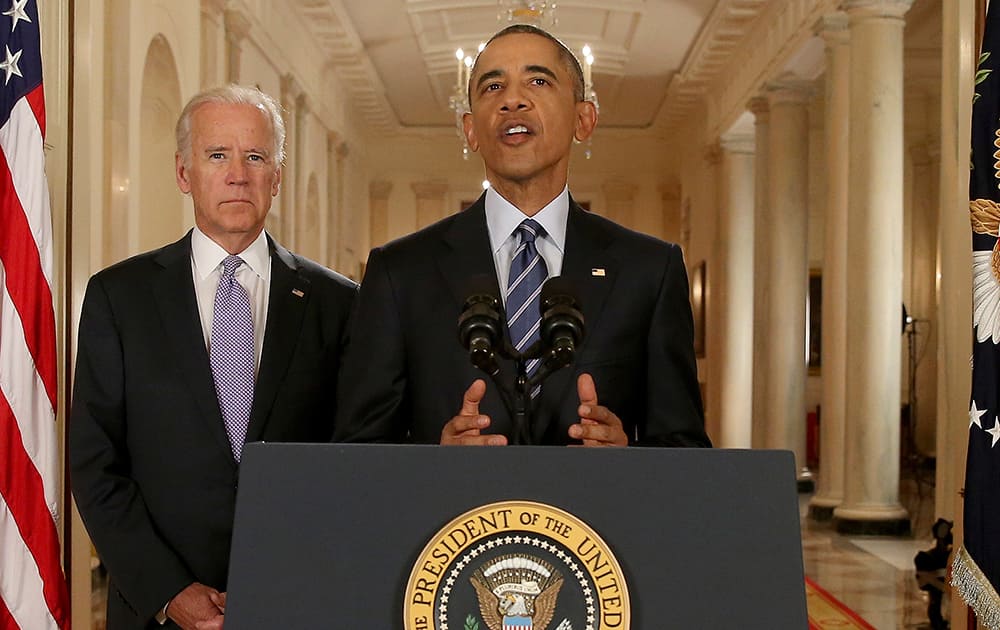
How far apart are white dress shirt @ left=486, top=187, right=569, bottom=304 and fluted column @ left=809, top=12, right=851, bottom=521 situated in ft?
33.3

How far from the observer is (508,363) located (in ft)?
8.51

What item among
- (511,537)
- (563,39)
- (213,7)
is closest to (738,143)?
(563,39)

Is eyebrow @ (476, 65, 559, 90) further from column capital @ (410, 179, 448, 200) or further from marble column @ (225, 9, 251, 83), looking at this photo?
column capital @ (410, 179, 448, 200)

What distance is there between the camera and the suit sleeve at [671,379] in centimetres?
260

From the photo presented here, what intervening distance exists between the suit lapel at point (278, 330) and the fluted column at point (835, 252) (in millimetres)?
10081

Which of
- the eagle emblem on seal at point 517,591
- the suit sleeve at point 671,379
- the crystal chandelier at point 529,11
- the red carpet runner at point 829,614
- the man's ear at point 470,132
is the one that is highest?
the crystal chandelier at point 529,11

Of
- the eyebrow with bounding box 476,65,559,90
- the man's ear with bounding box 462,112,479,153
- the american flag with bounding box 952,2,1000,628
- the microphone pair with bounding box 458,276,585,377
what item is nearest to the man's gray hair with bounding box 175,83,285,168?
the man's ear with bounding box 462,112,479,153

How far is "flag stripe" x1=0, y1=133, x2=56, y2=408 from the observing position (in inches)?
172

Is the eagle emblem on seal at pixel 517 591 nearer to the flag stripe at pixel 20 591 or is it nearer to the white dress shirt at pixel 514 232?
the white dress shirt at pixel 514 232

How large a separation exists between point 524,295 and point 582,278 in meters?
0.13

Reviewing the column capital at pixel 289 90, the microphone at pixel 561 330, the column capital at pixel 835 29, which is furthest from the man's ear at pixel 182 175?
the column capital at pixel 289 90

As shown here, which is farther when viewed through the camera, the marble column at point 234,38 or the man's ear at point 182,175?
the marble column at point 234,38

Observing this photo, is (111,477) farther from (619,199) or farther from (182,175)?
(619,199)

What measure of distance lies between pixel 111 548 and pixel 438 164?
23.3 m
